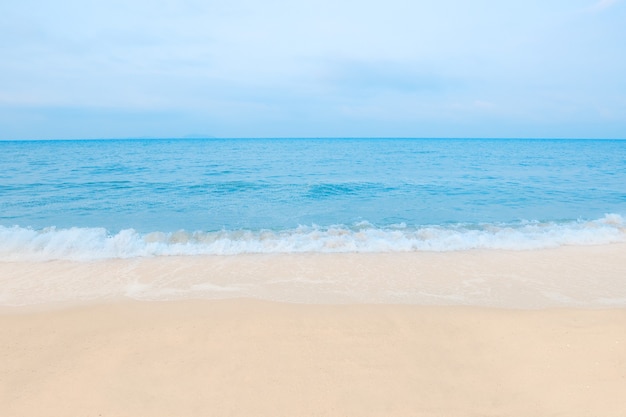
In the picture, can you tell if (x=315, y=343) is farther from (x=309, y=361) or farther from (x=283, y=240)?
(x=283, y=240)

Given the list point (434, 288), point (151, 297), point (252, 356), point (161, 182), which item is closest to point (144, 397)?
point (252, 356)

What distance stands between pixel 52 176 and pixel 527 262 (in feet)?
76.9

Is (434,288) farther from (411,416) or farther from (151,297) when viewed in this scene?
(151,297)

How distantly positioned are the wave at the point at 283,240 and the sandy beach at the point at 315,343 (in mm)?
1086

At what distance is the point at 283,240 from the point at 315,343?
438 centimetres

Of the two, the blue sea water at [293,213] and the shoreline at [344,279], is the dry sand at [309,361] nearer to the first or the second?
the shoreline at [344,279]

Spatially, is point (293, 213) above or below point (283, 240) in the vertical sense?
above

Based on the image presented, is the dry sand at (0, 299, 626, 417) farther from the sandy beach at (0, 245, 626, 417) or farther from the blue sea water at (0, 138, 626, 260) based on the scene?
the blue sea water at (0, 138, 626, 260)

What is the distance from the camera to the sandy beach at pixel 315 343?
11.5 feet

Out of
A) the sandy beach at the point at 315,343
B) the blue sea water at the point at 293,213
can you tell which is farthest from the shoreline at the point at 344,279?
the blue sea water at the point at 293,213

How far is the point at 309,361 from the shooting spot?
4.05 metres

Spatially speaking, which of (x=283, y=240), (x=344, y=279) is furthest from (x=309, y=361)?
(x=283, y=240)

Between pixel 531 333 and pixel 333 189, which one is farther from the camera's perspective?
pixel 333 189

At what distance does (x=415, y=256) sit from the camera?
25.3ft
